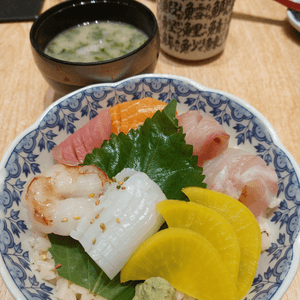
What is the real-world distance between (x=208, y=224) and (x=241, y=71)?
1.72 metres

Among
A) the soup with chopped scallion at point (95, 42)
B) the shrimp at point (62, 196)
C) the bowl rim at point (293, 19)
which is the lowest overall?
the shrimp at point (62, 196)

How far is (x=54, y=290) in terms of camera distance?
Result: 3.72ft

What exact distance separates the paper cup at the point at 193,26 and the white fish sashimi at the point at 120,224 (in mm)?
1398

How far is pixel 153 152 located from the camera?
4.55 feet

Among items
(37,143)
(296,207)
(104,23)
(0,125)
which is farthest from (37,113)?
(296,207)

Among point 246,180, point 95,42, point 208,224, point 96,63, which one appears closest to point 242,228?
point 208,224

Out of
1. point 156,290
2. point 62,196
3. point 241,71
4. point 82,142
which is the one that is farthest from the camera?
point 241,71

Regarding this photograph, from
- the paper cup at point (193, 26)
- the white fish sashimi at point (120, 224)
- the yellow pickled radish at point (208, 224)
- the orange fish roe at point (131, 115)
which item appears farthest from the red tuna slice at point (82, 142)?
the paper cup at point (193, 26)

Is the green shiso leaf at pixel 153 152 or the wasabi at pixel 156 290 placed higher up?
the green shiso leaf at pixel 153 152

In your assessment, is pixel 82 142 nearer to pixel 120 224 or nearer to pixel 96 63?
pixel 96 63

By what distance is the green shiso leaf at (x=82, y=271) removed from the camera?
1115mm

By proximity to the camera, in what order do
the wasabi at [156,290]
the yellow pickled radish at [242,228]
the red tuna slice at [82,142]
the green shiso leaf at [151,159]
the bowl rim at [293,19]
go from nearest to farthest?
the wasabi at [156,290] < the yellow pickled radish at [242,228] < the green shiso leaf at [151,159] < the red tuna slice at [82,142] < the bowl rim at [293,19]

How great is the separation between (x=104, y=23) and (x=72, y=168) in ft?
4.85

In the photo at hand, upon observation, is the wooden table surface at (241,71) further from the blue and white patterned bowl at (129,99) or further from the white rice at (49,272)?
the white rice at (49,272)
